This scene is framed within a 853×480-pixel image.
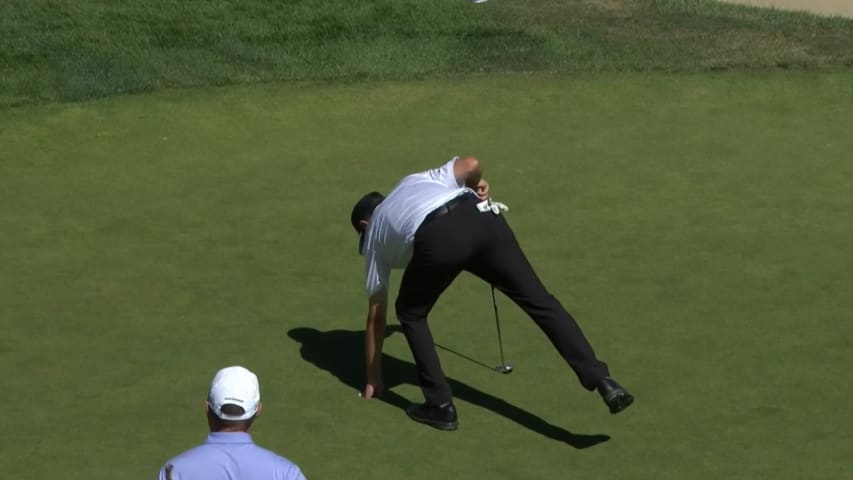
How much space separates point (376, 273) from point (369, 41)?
8.00 m

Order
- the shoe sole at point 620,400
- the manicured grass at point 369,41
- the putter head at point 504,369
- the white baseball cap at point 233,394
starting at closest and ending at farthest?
the white baseball cap at point 233,394 < the shoe sole at point 620,400 < the putter head at point 504,369 < the manicured grass at point 369,41

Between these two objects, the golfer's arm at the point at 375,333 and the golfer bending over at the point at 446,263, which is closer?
the golfer bending over at the point at 446,263

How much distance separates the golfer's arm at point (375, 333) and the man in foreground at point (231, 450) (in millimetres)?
3374

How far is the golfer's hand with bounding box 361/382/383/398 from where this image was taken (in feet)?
33.6

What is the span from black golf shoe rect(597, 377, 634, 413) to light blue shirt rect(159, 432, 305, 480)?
3179mm

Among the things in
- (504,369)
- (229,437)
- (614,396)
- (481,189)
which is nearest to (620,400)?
(614,396)

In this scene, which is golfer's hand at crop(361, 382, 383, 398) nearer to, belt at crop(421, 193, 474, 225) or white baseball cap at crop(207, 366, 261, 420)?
belt at crop(421, 193, 474, 225)

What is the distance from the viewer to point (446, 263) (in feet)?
31.4

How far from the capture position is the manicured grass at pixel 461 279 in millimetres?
9672

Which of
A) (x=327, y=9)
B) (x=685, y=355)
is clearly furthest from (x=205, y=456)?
(x=327, y=9)

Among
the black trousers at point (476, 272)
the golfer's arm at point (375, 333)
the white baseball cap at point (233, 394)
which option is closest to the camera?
the white baseball cap at point (233, 394)

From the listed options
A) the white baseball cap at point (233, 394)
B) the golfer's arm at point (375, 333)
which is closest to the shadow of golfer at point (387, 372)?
the golfer's arm at point (375, 333)

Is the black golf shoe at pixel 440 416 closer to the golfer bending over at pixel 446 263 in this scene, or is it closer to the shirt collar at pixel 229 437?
the golfer bending over at pixel 446 263

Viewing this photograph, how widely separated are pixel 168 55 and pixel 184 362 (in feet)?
23.0
